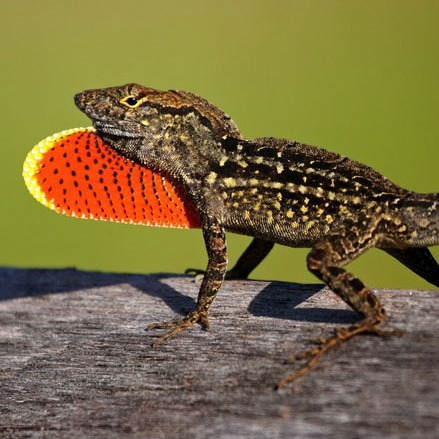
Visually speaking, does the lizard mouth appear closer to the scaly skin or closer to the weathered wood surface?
the scaly skin

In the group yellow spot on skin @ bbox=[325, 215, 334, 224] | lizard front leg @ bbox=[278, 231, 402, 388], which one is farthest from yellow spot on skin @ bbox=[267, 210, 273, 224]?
lizard front leg @ bbox=[278, 231, 402, 388]

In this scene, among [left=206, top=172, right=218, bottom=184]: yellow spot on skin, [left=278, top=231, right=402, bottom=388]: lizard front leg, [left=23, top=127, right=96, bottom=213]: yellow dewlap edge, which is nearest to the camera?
[left=278, top=231, right=402, bottom=388]: lizard front leg

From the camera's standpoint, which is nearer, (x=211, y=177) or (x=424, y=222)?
(x=424, y=222)

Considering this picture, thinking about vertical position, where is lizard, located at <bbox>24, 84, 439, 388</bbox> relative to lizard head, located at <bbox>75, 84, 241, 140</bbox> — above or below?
below

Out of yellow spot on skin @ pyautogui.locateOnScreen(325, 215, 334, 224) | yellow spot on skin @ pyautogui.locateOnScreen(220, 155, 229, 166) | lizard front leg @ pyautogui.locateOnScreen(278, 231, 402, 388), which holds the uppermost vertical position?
yellow spot on skin @ pyautogui.locateOnScreen(220, 155, 229, 166)

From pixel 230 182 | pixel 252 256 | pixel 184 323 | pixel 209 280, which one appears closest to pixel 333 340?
pixel 184 323

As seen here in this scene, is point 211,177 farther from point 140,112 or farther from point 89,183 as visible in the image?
point 89,183
